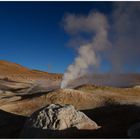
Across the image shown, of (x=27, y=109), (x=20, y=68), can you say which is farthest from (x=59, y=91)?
(x=20, y=68)

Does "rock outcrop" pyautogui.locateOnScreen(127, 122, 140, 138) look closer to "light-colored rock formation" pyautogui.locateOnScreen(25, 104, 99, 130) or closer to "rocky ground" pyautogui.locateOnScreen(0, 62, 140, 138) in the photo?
"rocky ground" pyautogui.locateOnScreen(0, 62, 140, 138)

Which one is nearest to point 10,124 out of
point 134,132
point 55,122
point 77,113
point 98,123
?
point 98,123

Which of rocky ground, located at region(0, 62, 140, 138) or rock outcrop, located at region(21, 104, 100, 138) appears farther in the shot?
rock outcrop, located at region(21, 104, 100, 138)

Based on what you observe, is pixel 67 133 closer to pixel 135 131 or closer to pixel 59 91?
pixel 135 131

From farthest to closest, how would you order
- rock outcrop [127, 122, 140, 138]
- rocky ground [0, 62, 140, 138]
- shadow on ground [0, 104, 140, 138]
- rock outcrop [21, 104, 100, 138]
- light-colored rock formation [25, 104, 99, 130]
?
light-colored rock formation [25, 104, 99, 130], rock outcrop [21, 104, 100, 138], rocky ground [0, 62, 140, 138], shadow on ground [0, 104, 140, 138], rock outcrop [127, 122, 140, 138]

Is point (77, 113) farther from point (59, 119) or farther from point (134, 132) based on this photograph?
point (134, 132)

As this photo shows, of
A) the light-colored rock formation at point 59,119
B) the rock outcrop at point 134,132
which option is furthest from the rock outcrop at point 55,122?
the rock outcrop at point 134,132

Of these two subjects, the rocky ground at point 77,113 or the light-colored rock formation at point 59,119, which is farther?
the light-colored rock formation at point 59,119

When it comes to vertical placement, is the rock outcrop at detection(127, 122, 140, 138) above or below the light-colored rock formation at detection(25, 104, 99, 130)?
below

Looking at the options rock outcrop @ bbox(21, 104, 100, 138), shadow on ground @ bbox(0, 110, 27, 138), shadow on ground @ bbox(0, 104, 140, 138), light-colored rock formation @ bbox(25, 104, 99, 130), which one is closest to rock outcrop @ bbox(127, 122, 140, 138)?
shadow on ground @ bbox(0, 104, 140, 138)

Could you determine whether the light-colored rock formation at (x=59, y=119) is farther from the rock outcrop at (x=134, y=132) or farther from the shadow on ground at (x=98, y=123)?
the rock outcrop at (x=134, y=132)
